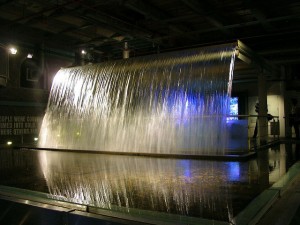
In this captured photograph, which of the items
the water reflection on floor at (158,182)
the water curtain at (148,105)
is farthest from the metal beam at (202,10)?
the water reflection on floor at (158,182)

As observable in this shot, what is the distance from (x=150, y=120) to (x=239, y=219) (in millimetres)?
6312

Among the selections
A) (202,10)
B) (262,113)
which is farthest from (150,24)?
(262,113)

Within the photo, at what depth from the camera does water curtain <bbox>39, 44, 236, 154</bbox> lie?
8.31 m

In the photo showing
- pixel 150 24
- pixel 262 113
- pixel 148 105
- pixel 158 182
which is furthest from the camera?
pixel 150 24

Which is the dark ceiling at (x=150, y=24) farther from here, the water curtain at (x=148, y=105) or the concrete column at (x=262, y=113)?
the concrete column at (x=262, y=113)

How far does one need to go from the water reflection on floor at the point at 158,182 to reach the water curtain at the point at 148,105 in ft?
4.19

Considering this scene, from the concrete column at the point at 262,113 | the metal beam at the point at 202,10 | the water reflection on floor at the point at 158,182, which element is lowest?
the water reflection on floor at the point at 158,182

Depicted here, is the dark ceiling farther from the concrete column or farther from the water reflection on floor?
the water reflection on floor

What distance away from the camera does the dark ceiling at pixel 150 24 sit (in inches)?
409

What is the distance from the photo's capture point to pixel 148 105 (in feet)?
31.1

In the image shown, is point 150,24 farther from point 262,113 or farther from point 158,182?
point 158,182

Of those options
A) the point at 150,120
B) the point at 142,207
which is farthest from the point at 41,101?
the point at 142,207

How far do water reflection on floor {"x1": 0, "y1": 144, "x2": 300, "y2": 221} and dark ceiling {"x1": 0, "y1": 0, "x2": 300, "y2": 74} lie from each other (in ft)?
16.6

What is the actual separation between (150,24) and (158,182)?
839cm
